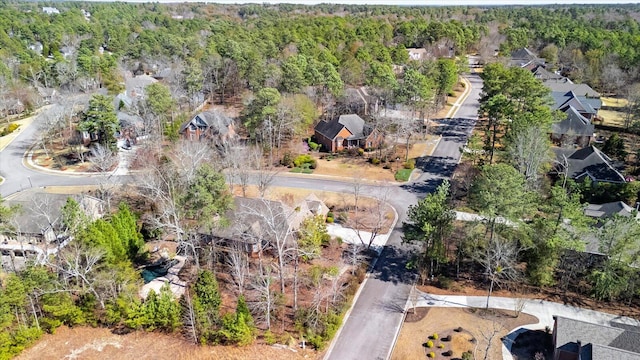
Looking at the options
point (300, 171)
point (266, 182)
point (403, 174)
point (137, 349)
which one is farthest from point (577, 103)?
point (137, 349)

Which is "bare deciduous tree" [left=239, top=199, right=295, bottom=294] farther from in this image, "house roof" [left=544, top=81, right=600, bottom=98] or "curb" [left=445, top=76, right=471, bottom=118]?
"house roof" [left=544, top=81, right=600, bottom=98]

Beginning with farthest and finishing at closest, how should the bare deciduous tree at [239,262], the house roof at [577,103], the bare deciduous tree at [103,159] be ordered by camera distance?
the house roof at [577,103] → the bare deciduous tree at [103,159] → the bare deciduous tree at [239,262]

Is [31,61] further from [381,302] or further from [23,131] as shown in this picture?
[381,302]

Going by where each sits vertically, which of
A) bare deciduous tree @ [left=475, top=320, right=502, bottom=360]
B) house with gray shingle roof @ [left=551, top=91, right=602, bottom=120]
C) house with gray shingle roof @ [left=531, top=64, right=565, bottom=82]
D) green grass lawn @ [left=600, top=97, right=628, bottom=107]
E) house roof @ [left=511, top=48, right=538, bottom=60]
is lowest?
bare deciduous tree @ [left=475, top=320, right=502, bottom=360]

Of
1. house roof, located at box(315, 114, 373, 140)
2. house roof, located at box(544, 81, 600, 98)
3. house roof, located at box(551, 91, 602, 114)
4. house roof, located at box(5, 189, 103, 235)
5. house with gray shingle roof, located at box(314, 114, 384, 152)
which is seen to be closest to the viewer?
house roof, located at box(5, 189, 103, 235)

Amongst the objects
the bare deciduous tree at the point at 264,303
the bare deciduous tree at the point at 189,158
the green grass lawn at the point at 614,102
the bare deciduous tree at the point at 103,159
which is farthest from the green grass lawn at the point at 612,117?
the bare deciduous tree at the point at 103,159

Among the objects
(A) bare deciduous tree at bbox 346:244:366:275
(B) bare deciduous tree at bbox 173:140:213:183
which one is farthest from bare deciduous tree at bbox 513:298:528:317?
(B) bare deciduous tree at bbox 173:140:213:183

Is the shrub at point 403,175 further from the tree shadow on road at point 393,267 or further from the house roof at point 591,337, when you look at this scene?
the house roof at point 591,337
